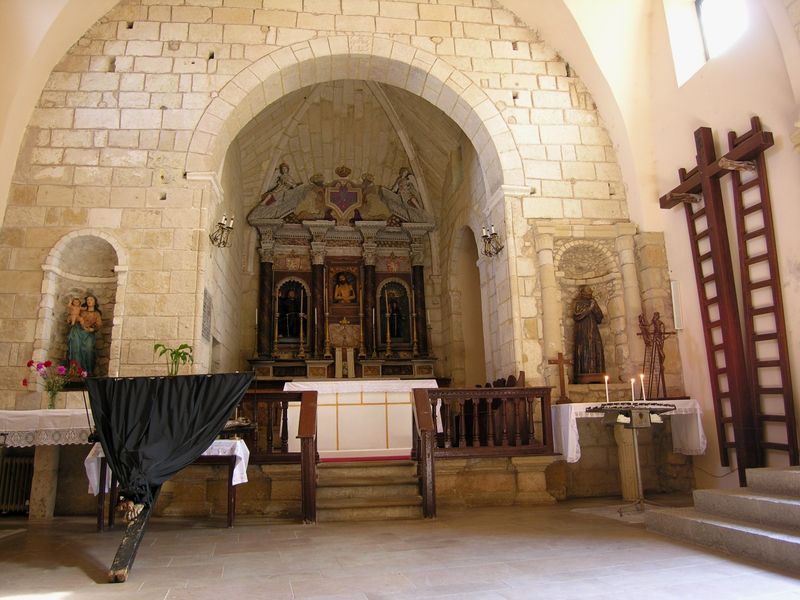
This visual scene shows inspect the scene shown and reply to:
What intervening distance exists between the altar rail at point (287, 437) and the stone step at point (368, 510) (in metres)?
0.18

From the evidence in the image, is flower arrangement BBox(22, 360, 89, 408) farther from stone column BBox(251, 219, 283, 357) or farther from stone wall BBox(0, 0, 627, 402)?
stone column BBox(251, 219, 283, 357)

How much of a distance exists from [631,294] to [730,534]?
13.8 feet

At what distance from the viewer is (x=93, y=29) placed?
25.0 ft

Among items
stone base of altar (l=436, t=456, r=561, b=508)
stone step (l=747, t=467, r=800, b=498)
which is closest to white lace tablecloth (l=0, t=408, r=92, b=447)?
stone base of altar (l=436, t=456, r=561, b=508)

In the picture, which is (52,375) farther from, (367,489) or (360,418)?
(367,489)

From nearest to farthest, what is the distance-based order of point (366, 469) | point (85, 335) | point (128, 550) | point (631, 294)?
point (128, 550) < point (366, 469) < point (85, 335) < point (631, 294)

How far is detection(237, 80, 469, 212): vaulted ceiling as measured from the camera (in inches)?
452

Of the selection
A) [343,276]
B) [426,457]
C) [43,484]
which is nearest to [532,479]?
[426,457]

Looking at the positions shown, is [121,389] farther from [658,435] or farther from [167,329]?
[658,435]

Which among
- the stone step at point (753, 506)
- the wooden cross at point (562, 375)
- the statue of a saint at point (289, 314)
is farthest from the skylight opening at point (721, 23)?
the statue of a saint at point (289, 314)

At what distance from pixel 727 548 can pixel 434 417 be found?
10.1ft

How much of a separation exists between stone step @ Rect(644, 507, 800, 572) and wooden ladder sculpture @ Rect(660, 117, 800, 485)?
1.71 metres

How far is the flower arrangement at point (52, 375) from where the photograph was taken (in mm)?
6161

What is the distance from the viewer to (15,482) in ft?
20.4
